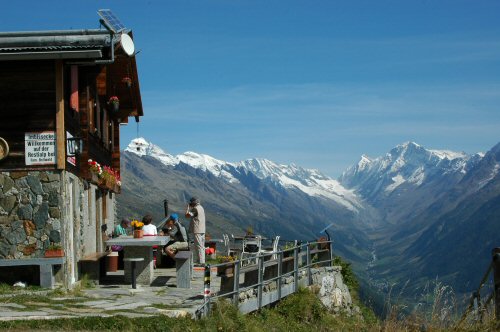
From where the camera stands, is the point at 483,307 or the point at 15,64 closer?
the point at 483,307

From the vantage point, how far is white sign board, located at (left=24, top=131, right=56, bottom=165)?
18.0 meters

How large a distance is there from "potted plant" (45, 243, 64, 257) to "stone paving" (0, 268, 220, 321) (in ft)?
3.44

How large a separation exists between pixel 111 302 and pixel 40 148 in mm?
4446

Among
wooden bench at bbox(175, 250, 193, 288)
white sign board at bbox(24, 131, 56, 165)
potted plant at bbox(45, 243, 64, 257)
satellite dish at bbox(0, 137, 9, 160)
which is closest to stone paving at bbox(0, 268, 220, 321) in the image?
wooden bench at bbox(175, 250, 193, 288)

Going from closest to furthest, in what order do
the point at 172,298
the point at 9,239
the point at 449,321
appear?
the point at 449,321, the point at 172,298, the point at 9,239

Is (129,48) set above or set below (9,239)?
above

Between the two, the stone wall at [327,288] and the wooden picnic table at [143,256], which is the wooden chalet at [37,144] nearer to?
the wooden picnic table at [143,256]

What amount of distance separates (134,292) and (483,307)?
8349 millimetres

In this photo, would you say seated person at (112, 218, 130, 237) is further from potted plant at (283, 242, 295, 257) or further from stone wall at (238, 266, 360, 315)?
stone wall at (238, 266, 360, 315)

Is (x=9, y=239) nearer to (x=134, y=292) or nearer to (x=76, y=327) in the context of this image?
(x=134, y=292)

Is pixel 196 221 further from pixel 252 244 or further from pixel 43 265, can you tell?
pixel 252 244

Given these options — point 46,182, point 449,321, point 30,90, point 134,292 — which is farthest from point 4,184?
point 449,321

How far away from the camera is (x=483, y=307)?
1288cm

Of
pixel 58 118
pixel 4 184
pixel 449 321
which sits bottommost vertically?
pixel 449 321
